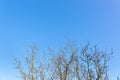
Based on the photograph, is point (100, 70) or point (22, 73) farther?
point (22, 73)

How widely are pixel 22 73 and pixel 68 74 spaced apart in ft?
15.7

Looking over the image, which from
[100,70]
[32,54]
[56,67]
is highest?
[32,54]

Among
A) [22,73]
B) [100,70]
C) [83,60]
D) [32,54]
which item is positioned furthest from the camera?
[32,54]

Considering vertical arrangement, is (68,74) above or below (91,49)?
below

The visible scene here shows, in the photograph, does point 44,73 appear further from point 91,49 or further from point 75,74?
point 91,49

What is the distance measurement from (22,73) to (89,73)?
6737mm

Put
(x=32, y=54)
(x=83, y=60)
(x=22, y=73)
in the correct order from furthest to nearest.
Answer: (x=32, y=54) < (x=22, y=73) < (x=83, y=60)

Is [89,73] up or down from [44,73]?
down

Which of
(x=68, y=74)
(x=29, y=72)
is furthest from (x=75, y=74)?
(x=29, y=72)

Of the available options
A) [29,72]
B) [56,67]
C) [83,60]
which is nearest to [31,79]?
[29,72]

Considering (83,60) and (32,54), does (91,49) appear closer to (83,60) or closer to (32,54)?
(83,60)

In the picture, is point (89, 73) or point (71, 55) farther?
point (71, 55)

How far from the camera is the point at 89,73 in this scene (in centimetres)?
1883

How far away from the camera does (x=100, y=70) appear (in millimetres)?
18359
